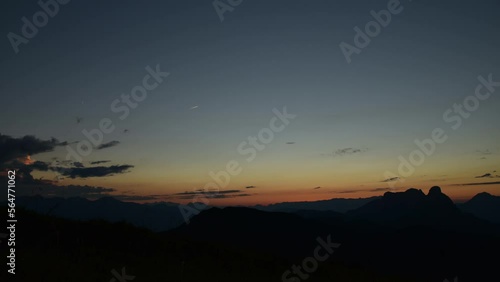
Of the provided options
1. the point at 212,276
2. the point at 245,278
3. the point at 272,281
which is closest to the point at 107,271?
the point at 212,276

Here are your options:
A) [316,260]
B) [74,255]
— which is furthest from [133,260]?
[316,260]

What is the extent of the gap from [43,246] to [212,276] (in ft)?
25.5

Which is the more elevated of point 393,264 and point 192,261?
point 192,261

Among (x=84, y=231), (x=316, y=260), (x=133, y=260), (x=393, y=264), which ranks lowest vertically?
(x=393, y=264)

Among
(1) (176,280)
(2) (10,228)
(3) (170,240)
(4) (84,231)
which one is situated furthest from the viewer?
(3) (170,240)

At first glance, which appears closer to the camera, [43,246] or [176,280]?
[176,280]

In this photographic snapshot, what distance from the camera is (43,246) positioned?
661 inches

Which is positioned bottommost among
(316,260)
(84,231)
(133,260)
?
(316,260)

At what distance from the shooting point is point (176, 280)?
47.3 feet

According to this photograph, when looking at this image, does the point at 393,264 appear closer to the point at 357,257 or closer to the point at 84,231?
the point at 357,257

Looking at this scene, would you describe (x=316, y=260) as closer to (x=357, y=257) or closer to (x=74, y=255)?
(x=74, y=255)

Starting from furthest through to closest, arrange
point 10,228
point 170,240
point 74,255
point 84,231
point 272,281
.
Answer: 1. point 170,240
2. point 84,231
3. point 10,228
4. point 272,281
5. point 74,255

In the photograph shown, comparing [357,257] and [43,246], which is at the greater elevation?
[43,246]

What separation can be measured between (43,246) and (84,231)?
13.2 ft
